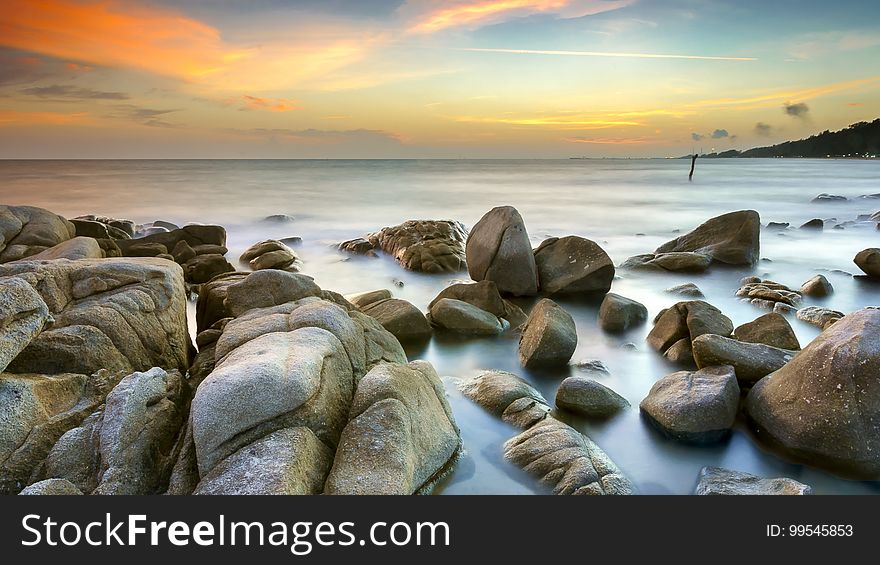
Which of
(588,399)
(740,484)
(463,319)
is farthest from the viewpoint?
(463,319)

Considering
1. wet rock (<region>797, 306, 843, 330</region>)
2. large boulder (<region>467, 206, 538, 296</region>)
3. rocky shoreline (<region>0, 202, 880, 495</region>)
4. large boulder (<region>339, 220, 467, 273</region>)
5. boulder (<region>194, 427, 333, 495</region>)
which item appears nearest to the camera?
boulder (<region>194, 427, 333, 495</region>)

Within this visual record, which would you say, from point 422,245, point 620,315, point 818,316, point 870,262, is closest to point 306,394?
point 620,315

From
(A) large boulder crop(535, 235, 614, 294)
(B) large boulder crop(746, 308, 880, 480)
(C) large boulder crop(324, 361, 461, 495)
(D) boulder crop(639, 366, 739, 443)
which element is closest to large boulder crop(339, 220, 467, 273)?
(A) large boulder crop(535, 235, 614, 294)

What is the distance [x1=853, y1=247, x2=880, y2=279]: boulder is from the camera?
11.1m

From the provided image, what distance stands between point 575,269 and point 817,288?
4211mm

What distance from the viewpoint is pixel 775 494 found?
367 centimetres

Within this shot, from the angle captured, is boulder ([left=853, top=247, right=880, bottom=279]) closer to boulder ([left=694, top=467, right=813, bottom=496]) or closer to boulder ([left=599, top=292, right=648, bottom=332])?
boulder ([left=599, top=292, right=648, bottom=332])

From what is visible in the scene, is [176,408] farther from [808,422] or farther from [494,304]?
[494,304]

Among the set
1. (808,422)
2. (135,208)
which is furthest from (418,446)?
(135,208)

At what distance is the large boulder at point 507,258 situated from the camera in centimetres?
962

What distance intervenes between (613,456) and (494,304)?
3.93m

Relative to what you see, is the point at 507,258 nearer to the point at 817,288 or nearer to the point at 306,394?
the point at 817,288

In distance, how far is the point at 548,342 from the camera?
6.58 metres

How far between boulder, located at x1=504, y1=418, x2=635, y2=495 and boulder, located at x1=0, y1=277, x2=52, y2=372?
11.5ft
